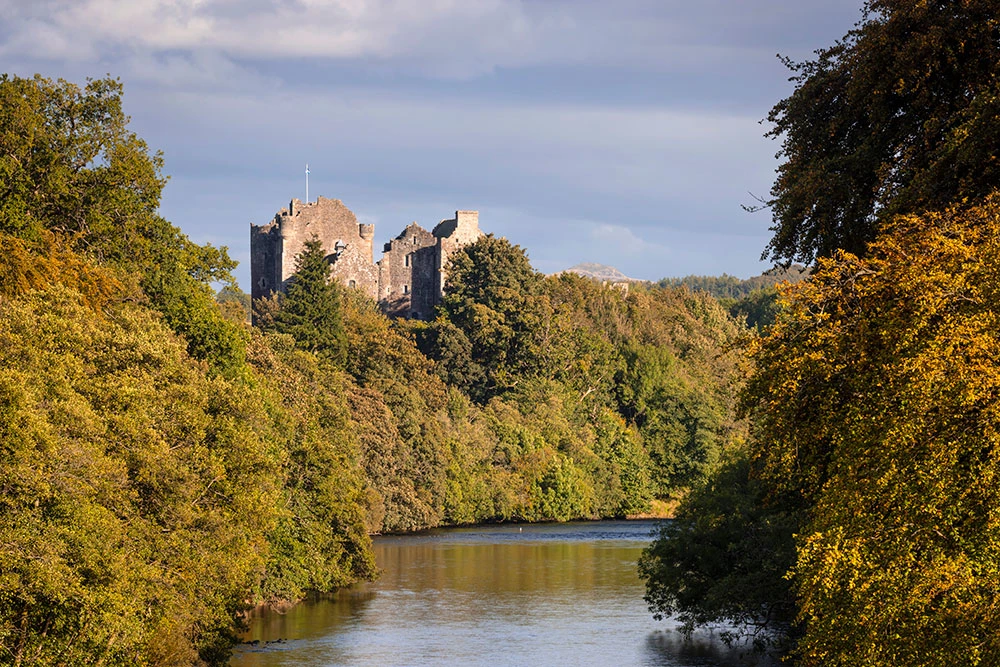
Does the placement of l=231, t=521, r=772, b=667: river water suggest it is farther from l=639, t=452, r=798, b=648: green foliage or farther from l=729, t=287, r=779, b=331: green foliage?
l=729, t=287, r=779, b=331: green foliage

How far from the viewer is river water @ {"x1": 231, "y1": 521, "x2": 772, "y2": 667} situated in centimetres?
3541

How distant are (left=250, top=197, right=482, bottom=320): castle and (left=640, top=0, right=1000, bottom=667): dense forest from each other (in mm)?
83107

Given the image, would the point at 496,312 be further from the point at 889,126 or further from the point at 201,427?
the point at 889,126

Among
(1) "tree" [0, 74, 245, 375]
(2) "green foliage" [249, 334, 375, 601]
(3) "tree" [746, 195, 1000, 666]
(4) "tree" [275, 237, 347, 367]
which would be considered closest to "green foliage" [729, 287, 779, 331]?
(4) "tree" [275, 237, 347, 367]

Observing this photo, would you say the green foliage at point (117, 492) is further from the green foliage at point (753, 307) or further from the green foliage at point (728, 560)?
the green foliage at point (753, 307)

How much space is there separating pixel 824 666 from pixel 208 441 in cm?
1948

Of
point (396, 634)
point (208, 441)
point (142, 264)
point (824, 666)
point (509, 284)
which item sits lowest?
point (396, 634)

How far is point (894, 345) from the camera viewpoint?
42.7 ft

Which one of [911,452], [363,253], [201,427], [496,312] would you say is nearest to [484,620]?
[201,427]

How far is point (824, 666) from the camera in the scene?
14.2 m

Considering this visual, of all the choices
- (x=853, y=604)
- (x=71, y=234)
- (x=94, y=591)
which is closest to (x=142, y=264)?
(x=71, y=234)

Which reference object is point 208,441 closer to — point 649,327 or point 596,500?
point 596,500

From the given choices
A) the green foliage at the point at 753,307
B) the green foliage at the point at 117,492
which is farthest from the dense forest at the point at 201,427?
the green foliage at the point at 753,307

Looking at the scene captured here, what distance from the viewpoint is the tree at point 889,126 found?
607 inches
